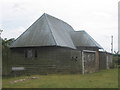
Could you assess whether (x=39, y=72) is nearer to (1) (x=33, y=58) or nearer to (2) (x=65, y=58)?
(1) (x=33, y=58)

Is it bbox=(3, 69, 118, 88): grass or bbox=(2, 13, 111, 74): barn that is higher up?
bbox=(2, 13, 111, 74): barn

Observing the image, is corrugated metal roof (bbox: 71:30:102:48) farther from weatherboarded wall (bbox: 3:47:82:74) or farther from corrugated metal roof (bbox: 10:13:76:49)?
weatherboarded wall (bbox: 3:47:82:74)

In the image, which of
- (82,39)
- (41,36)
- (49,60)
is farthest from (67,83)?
(82,39)

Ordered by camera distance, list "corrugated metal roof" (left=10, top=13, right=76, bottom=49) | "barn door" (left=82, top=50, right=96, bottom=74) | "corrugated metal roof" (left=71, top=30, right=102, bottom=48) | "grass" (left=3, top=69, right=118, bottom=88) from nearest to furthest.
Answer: "grass" (left=3, top=69, right=118, bottom=88) < "corrugated metal roof" (left=10, top=13, right=76, bottom=49) < "barn door" (left=82, top=50, right=96, bottom=74) < "corrugated metal roof" (left=71, top=30, right=102, bottom=48)

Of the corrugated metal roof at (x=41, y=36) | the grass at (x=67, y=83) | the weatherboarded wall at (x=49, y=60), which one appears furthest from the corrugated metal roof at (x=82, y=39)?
the grass at (x=67, y=83)

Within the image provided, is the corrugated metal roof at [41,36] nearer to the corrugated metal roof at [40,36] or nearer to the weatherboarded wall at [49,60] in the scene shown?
the corrugated metal roof at [40,36]

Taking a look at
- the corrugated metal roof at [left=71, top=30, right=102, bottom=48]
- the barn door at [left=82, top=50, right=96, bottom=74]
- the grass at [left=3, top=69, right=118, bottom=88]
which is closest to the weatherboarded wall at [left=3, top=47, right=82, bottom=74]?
the barn door at [left=82, top=50, right=96, bottom=74]

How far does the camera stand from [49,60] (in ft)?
90.4

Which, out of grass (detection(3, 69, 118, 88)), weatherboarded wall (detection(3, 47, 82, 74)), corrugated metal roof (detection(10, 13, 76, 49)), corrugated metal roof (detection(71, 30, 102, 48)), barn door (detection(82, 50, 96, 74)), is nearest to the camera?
grass (detection(3, 69, 118, 88))

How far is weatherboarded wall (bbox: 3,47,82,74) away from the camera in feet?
89.1

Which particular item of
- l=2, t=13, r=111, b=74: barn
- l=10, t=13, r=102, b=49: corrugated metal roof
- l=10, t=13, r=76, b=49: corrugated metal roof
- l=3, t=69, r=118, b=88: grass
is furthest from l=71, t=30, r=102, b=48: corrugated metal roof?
l=3, t=69, r=118, b=88: grass

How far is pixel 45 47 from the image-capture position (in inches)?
1093

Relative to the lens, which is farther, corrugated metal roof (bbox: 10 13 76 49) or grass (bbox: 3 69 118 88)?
corrugated metal roof (bbox: 10 13 76 49)

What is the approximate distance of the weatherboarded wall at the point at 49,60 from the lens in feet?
89.1
